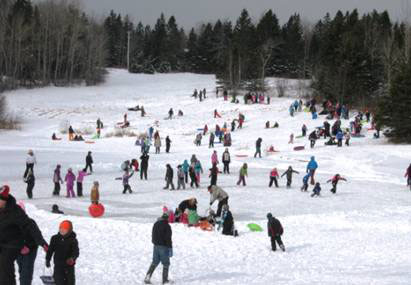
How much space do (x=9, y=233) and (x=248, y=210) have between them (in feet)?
41.5

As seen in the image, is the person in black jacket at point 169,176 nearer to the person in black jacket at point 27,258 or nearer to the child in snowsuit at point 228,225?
the child in snowsuit at point 228,225

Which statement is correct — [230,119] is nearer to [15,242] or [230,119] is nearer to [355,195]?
[355,195]

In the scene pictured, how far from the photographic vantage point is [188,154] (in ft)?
103

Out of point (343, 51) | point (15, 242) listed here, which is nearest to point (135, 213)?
point (15, 242)

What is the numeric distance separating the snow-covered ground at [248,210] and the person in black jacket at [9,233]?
2.66m

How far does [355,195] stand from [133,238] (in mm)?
11228

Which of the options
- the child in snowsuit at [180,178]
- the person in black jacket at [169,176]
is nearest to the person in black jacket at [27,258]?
the person in black jacket at [169,176]

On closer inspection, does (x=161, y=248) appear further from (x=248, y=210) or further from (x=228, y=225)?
(x=248, y=210)

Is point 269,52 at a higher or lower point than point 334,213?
higher

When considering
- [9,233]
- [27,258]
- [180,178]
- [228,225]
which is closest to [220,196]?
[228,225]

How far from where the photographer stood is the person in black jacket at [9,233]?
6328 millimetres

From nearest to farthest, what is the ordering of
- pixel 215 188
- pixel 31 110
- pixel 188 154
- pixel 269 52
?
1. pixel 215 188
2. pixel 188 154
3. pixel 31 110
4. pixel 269 52

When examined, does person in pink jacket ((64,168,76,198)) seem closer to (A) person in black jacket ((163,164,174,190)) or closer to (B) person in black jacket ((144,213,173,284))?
(A) person in black jacket ((163,164,174,190))

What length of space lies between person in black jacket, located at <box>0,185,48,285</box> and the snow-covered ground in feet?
8.74
